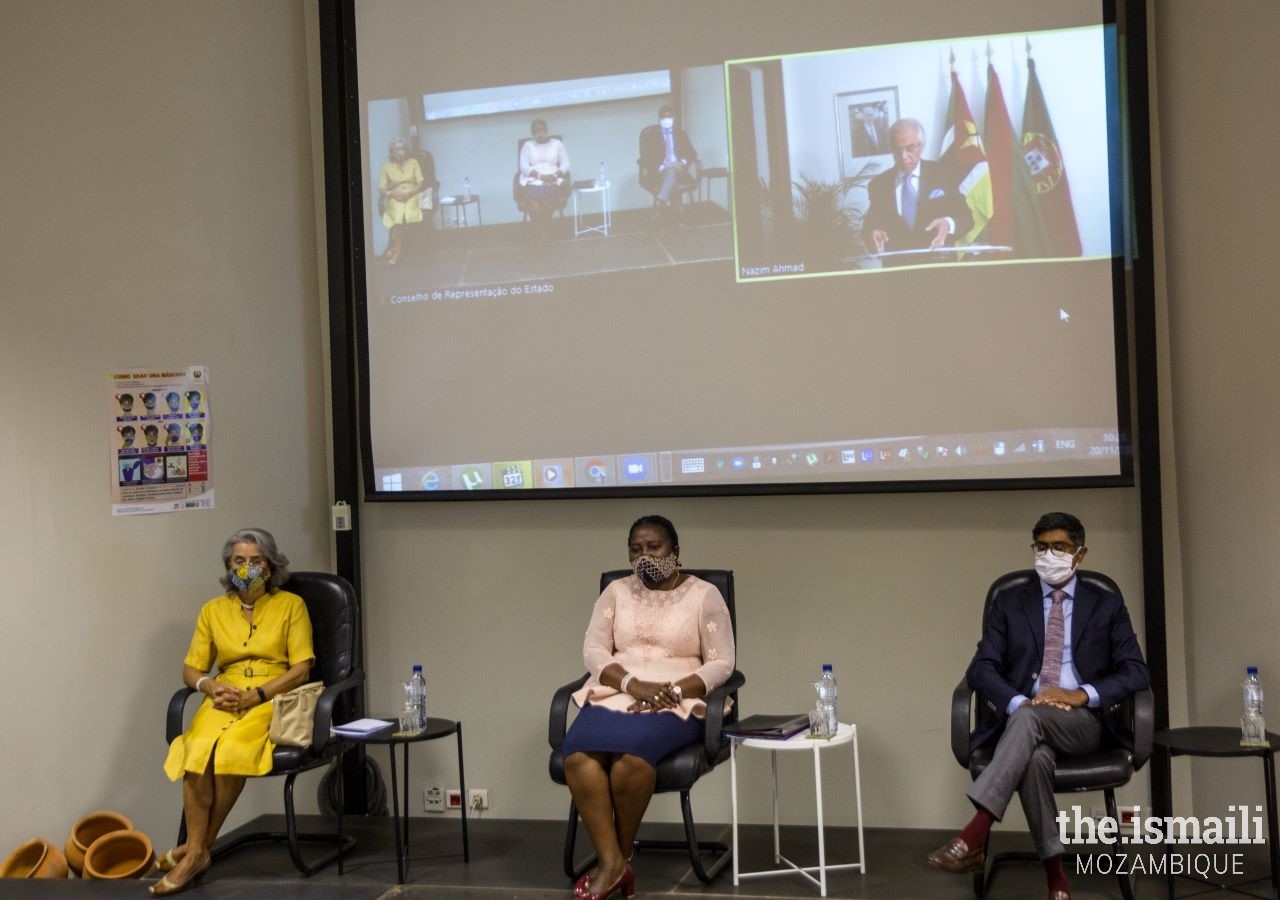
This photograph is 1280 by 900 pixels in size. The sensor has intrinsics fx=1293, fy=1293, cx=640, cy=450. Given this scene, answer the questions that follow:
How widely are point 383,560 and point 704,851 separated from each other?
1744 mm

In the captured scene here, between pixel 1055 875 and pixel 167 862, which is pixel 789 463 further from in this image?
pixel 167 862

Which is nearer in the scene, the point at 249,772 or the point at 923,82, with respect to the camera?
the point at 249,772

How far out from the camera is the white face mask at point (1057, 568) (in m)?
3.96

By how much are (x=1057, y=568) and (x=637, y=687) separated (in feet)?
4.46

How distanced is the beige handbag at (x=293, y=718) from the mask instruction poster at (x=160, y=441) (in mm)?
891

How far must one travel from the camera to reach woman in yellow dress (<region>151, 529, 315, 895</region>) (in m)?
4.16

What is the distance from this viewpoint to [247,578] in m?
4.42

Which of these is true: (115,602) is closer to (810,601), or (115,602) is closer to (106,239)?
(106,239)

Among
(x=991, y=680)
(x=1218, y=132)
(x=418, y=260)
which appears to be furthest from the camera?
(x=418, y=260)

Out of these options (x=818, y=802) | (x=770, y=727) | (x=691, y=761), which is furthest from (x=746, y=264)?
(x=818, y=802)

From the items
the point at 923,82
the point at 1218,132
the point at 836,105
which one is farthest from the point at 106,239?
the point at 1218,132

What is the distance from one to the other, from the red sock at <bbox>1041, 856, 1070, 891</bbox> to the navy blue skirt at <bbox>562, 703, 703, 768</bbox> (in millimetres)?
1094

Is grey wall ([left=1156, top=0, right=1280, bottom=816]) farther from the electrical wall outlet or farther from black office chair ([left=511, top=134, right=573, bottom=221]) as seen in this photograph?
the electrical wall outlet

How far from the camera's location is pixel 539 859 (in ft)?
14.6
